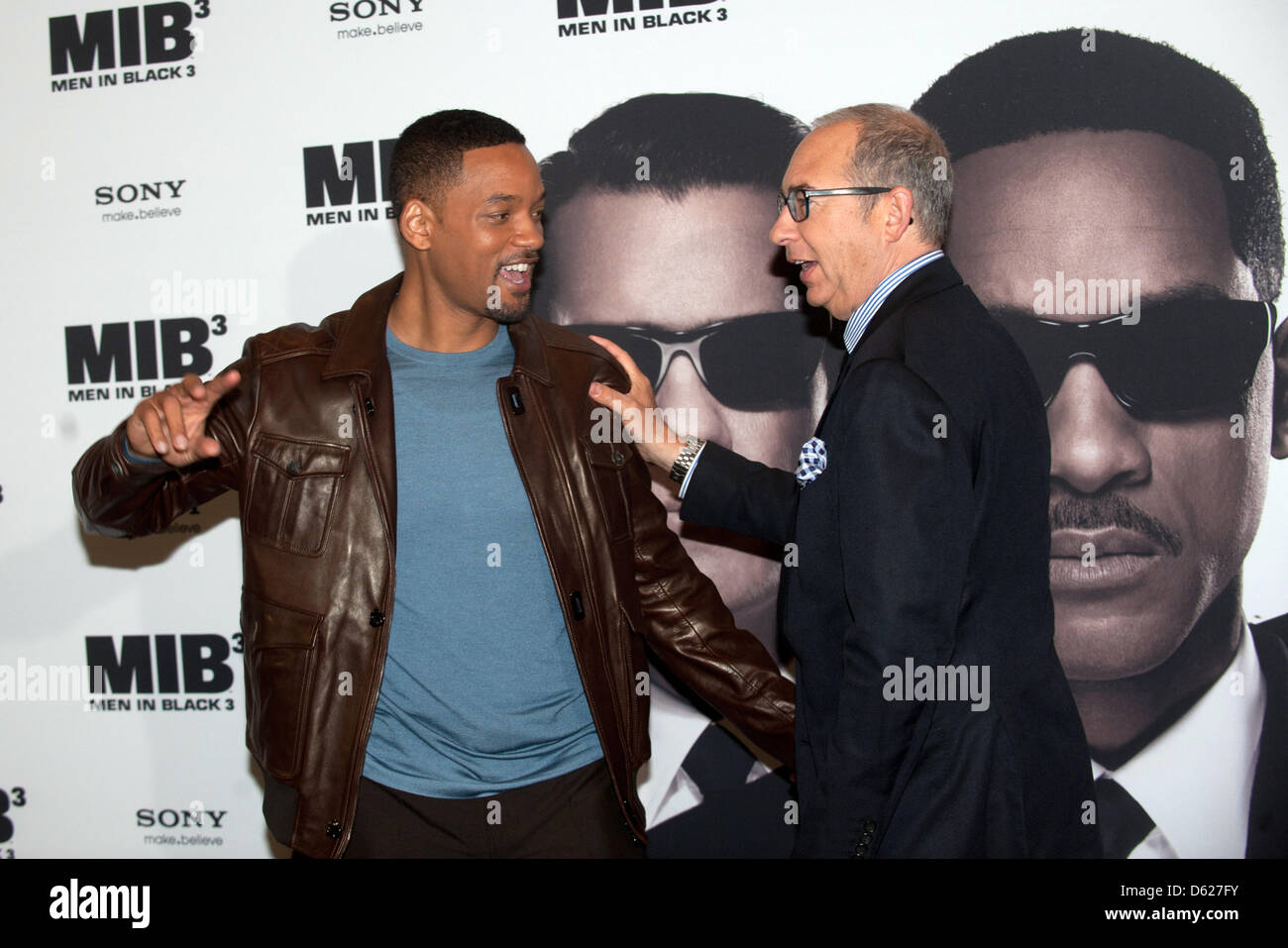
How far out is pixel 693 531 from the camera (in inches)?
116

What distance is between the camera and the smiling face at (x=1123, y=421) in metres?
2.71

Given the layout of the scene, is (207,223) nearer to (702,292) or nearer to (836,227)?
(702,292)

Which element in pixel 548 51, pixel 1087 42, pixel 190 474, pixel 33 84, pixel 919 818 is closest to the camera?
pixel 919 818

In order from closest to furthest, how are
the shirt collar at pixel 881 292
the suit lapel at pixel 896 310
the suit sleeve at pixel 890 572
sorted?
the suit sleeve at pixel 890 572
the suit lapel at pixel 896 310
the shirt collar at pixel 881 292

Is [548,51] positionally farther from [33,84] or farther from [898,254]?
[33,84]

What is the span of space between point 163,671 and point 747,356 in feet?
6.62

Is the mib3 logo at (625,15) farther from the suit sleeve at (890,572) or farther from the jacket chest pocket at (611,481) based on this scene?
the suit sleeve at (890,572)

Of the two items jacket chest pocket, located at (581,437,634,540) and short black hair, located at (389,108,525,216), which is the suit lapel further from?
short black hair, located at (389,108,525,216)

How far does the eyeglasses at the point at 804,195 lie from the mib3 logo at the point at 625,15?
1033mm

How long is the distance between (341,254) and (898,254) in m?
1.73

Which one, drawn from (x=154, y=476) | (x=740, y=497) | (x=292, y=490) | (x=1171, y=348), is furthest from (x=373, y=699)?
(x=1171, y=348)

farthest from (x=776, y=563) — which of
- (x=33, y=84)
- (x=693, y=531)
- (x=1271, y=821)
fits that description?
(x=33, y=84)

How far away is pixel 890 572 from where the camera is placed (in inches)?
63.5

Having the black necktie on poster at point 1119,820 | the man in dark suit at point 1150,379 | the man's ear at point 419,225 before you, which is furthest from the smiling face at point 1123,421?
the man's ear at point 419,225
